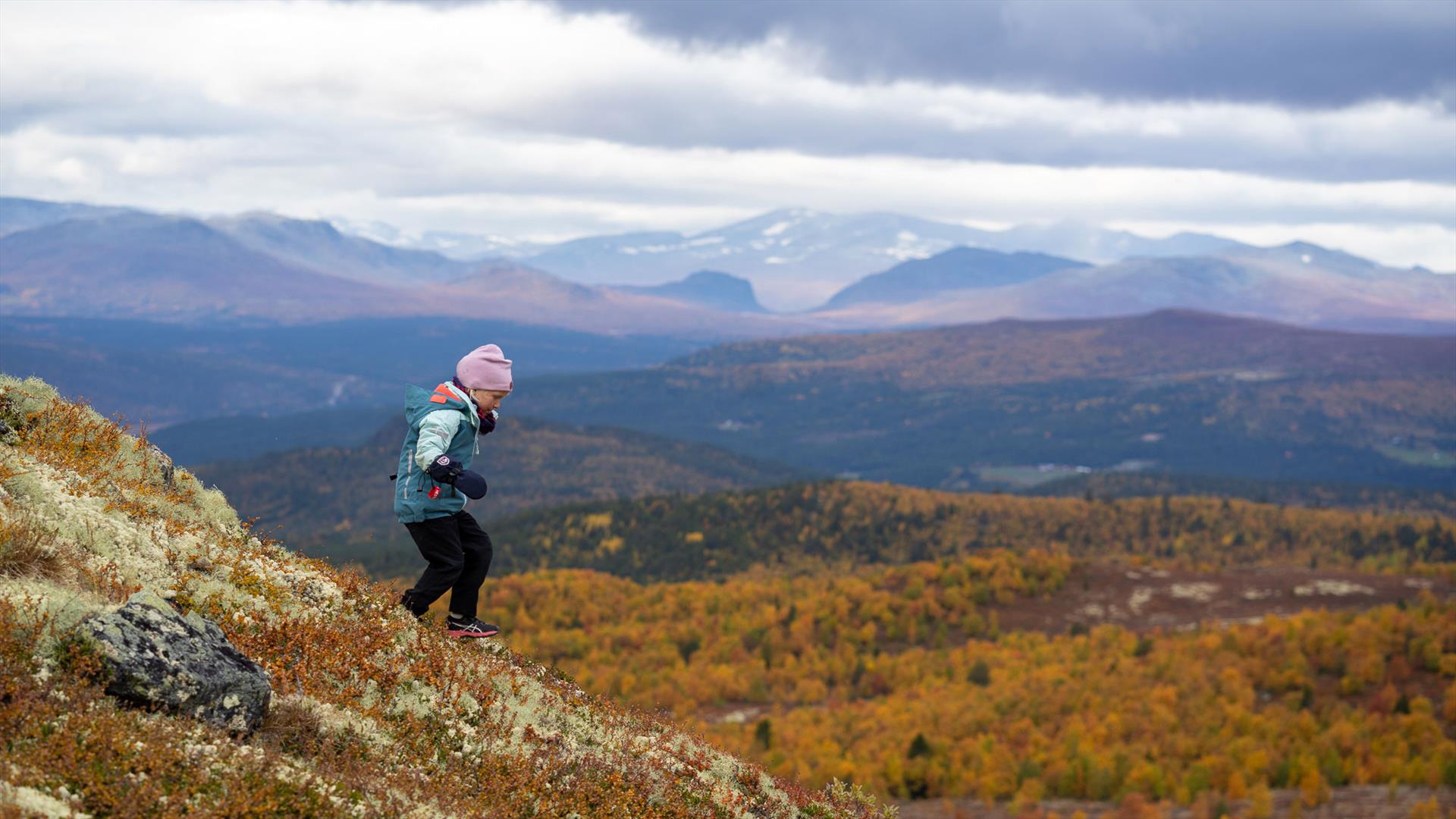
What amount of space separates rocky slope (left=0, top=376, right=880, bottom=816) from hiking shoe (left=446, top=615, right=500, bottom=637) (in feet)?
0.49

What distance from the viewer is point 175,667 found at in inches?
313

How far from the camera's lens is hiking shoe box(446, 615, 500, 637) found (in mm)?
12508

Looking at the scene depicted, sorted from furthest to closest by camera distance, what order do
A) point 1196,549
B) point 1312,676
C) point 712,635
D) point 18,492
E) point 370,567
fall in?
point 1196,549
point 370,567
point 712,635
point 1312,676
point 18,492

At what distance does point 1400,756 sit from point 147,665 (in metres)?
68.6

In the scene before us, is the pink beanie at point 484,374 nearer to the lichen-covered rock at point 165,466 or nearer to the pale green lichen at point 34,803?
the lichen-covered rock at point 165,466

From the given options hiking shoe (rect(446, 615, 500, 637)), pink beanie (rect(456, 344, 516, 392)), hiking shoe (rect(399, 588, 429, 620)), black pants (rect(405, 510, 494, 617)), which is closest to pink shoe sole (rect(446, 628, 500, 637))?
hiking shoe (rect(446, 615, 500, 637))

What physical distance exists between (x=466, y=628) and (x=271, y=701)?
12.9ft

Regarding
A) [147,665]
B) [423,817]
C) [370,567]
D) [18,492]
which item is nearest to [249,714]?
[147,665]

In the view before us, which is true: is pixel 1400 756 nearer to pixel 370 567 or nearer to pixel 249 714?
pixel 249 714

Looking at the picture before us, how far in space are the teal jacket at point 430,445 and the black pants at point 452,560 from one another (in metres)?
0.16

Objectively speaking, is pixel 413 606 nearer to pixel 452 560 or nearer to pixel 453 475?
pixel 452 560

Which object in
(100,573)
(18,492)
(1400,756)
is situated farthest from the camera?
(1400,756)

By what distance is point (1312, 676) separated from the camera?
7406 cm

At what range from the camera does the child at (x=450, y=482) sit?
37.4 feet
